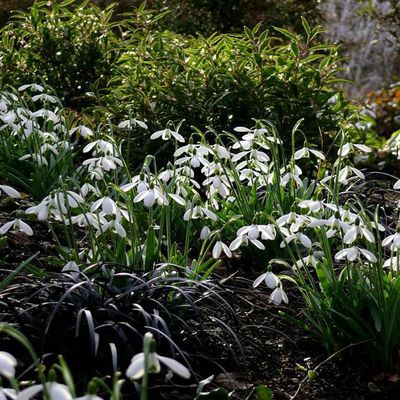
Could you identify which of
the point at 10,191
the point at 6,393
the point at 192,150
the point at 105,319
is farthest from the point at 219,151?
the point at 6,393

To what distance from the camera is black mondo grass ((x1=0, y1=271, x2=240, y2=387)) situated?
2629 millimetres

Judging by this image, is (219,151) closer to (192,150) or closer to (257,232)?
(192,150)

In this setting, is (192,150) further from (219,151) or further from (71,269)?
(71,269)

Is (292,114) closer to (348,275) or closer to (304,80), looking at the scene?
(304,80)

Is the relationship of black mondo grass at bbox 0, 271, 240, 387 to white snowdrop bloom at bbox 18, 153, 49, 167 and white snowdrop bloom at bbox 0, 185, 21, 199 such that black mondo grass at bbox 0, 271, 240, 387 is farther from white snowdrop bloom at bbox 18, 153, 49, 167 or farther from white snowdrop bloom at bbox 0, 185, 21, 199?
white snowdrop bloom at bbox 18, 153, 49, 167

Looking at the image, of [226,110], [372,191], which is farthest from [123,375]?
[226,110]

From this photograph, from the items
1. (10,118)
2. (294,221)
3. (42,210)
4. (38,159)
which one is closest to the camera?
(42,210)

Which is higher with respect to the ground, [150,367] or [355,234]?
[150,367]

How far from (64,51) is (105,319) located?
11.3 ft

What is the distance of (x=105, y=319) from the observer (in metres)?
2.74

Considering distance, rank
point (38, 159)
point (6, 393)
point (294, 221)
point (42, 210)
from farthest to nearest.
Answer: point (38, 159) → point (294, 221) → point (42, 210) → point (6, 393)

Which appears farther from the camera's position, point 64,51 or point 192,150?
point 64,51

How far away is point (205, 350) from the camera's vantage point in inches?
115

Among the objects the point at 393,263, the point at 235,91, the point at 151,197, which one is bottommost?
the point at 393,263
